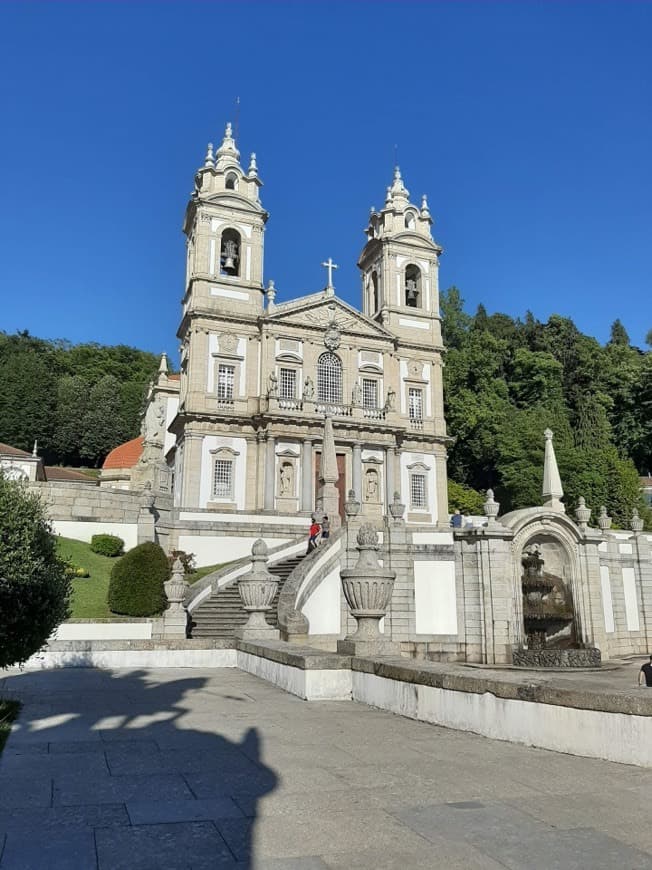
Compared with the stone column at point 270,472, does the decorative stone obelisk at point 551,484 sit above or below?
below

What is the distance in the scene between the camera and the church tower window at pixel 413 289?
1666 inches

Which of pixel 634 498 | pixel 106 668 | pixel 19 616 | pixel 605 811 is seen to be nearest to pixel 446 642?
pixel 106 668

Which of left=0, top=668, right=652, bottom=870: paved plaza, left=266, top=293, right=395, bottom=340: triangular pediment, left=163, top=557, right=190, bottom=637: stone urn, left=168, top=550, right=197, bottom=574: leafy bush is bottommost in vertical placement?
left=0, top=668, right=652, bottom=870: paved plaza

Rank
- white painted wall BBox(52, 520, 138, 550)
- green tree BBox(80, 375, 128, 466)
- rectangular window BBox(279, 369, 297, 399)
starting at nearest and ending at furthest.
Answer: white painted wall BBox(52, 520, 138, 550)
rectangular window BBox(279, 369, 297, 399)
green tree BBox(80, 375, 128, 466)

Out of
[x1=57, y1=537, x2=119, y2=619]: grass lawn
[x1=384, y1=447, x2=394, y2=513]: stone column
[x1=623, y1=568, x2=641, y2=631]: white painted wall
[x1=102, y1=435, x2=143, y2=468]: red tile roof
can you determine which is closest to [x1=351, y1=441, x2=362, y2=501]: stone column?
[x1=384, y1=447, x2=394, y2=513]: stone column

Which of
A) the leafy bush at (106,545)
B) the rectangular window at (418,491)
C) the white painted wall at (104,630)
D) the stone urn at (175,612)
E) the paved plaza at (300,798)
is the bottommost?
the paved plaza at (300,798)

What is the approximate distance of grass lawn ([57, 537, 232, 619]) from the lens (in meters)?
18.8

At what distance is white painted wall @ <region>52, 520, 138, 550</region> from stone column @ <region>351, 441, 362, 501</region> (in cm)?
1315

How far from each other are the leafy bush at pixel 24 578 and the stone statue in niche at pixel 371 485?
92.1ft

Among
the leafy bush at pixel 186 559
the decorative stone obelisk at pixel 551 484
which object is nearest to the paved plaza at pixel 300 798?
the leafy bush at pixel 186 559

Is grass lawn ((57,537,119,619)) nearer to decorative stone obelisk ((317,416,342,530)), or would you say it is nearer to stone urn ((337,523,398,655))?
stone urn ((337,523,398,655))

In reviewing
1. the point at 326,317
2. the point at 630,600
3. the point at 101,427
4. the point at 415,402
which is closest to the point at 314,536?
the point at 630,600

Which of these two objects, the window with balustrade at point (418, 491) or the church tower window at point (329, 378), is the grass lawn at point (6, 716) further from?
the window with balustrade at point (418, 491)

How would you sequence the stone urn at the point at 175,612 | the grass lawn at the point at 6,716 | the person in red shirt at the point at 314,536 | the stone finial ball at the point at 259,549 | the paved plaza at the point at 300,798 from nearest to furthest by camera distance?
1. the paved plaza at the point at 300,798
2. the grass lawn at the point at 6,716
3. the stone finial ball at the point at 259,549
4. the stone urn at the point at 175,612
5. the person in red shirt at the point at 314,536
